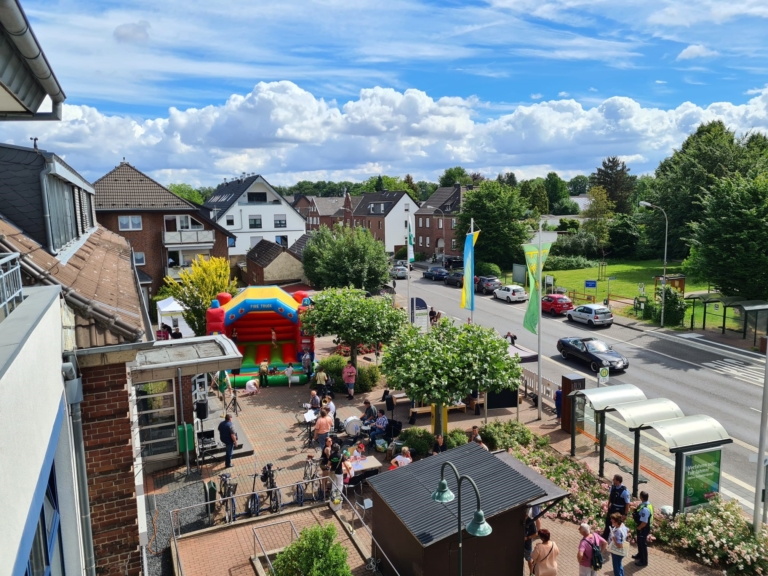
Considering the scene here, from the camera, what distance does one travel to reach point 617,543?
34.3ft

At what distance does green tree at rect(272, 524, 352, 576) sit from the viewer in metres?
8.39

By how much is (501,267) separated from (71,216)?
1835 inches

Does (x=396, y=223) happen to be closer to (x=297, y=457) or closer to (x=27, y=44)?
(x=297, y=457)

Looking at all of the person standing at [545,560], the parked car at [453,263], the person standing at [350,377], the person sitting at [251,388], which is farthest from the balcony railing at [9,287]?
the parked car at [453,263]

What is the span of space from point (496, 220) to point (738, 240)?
84.9 feet

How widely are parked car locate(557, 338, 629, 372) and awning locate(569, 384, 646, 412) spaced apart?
8.69 meters

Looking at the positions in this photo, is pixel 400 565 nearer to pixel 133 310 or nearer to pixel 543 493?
pixel 543 493

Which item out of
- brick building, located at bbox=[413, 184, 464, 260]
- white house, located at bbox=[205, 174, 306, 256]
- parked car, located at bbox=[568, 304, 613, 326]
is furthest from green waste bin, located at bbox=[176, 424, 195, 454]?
brick building, located at bbox=[413, 184, 464, 260]

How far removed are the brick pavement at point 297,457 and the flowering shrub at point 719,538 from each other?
37 cm

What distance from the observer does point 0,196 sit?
8992mm

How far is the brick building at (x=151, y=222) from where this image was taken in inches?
1556

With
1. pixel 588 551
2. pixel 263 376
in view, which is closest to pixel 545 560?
pixel 588 551

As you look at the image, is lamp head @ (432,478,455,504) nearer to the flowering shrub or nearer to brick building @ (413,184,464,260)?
the flowering shrub

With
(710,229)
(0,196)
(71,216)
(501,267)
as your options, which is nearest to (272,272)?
(501,267)
